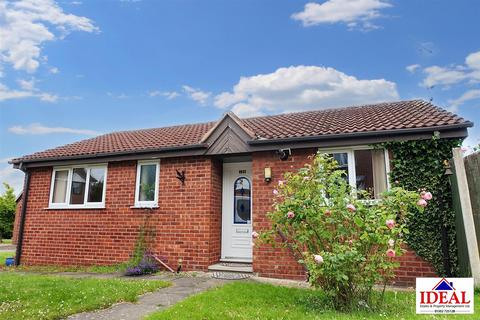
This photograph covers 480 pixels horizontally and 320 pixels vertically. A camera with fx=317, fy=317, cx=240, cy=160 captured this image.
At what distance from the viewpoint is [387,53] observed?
44.5ft

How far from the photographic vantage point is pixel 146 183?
10.2 metres

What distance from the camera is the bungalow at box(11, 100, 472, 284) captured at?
7.80m

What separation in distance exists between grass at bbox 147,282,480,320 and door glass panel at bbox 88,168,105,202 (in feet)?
20.4

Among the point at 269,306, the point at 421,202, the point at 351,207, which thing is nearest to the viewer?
the point at 421,202

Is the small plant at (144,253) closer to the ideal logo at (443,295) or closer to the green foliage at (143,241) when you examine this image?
the green foliage at (143,241)

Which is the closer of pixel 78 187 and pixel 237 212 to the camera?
pixel 237 212

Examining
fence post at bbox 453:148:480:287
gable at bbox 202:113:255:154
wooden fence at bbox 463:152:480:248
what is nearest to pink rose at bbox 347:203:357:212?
fence post at bbox 453:148:480:287

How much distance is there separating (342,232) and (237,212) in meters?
5.05

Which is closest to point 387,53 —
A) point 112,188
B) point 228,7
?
point 228,7

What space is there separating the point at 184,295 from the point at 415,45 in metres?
11.9

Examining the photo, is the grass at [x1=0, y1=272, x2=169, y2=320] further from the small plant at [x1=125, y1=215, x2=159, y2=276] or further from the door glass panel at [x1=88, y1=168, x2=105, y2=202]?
the door glass panel at [x1=88, y1=168, x2=105, y2=202]

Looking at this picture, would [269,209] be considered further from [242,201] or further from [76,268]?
[76,268]

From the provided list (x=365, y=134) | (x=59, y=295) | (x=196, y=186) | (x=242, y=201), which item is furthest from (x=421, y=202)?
(x=59, y=295)

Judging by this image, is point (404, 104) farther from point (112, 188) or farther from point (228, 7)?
point (112, 188)
